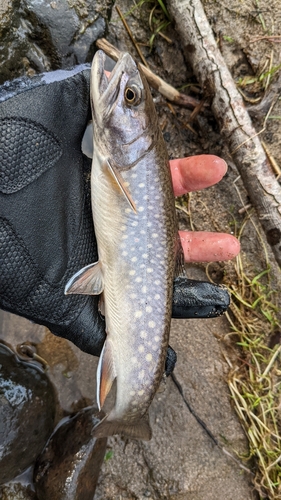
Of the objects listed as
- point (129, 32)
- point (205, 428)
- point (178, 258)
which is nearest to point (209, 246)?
point (178, 258)

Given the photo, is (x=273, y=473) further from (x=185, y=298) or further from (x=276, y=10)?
(x=276, y=10)

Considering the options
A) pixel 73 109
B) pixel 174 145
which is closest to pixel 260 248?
pixel 174 145

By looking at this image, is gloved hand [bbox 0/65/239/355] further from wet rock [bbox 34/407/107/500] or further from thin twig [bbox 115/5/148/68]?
thin twig [bbox 115/5/148/68]

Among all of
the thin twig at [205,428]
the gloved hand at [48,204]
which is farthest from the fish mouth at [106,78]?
the thin twig at [205,428]

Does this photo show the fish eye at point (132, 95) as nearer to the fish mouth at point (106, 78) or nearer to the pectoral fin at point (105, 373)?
the fish mouth at point (106, 78)

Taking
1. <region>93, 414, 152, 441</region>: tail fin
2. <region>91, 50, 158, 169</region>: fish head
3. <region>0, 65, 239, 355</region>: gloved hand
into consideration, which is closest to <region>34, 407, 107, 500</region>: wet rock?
<region>93, 414, 152, 441</region>: tail fin
